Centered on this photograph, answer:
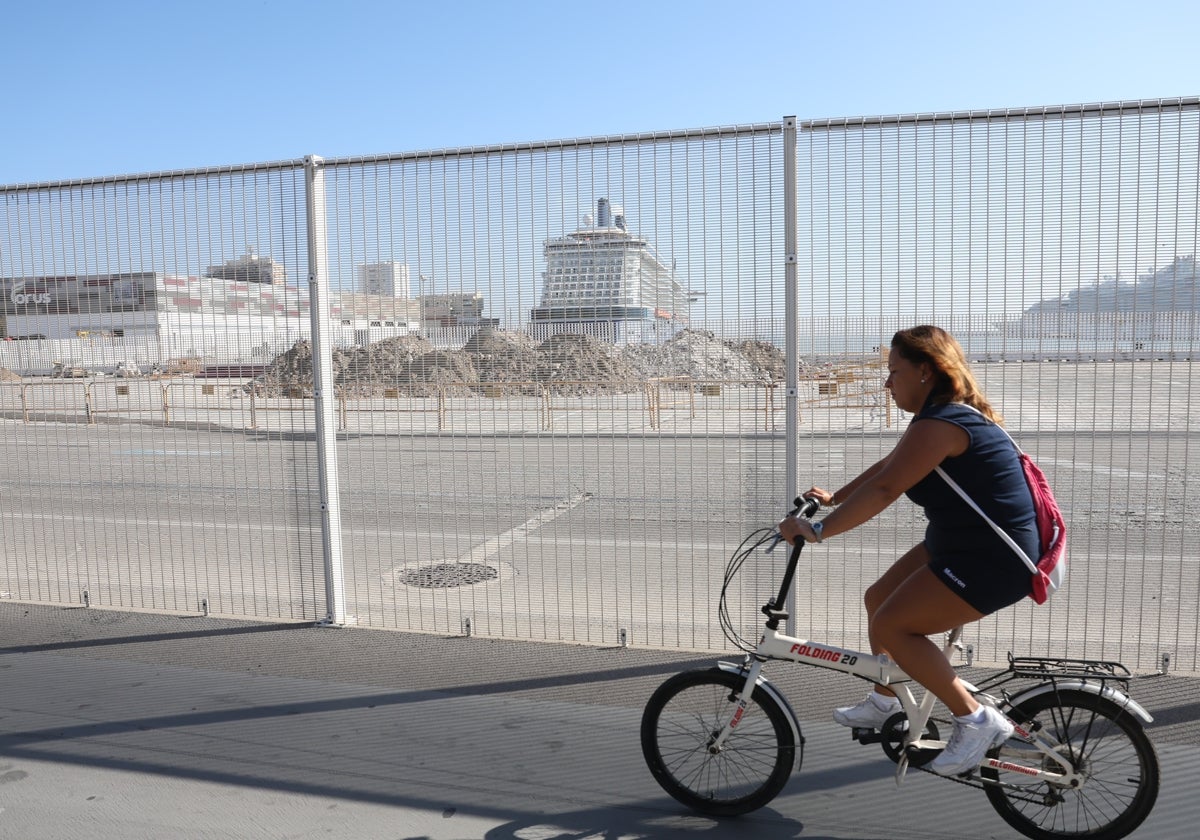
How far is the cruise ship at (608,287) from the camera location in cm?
525

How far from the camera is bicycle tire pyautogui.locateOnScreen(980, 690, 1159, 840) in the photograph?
3133 mm

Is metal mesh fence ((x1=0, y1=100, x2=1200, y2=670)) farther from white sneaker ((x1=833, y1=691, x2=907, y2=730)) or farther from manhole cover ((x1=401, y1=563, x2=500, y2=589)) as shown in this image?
white sneaker ((x1=833, y1=691, x2=907, y2=730))

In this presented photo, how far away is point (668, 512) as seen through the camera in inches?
408

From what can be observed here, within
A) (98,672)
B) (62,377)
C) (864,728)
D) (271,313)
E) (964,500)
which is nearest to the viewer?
(964,500)

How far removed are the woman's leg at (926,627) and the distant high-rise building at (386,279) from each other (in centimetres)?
363

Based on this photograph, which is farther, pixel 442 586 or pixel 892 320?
pixel 442 586

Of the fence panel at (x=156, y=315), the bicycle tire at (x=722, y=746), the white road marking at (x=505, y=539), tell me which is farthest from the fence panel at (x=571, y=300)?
the bicycle tire at (x=722, y=746)

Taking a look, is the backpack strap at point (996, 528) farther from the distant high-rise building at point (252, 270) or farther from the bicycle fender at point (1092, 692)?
the distant high-rise building at point (252, 270)

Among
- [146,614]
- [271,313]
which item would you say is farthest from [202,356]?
[146,614]

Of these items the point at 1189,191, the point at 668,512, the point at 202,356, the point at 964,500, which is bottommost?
the point at 668,512

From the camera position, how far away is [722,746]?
11.5 ft

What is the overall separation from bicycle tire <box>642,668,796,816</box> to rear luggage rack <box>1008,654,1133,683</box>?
833mm

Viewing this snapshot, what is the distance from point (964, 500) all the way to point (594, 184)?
10.1 feet

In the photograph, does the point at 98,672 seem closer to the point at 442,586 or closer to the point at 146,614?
the point at 146,614
